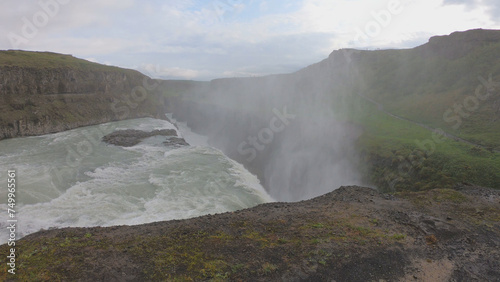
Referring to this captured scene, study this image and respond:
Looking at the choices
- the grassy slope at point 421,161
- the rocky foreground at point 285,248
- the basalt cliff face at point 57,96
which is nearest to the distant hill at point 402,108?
the grassy slope at point 421,161

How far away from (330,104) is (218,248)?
190ft

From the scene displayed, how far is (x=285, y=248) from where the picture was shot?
35.2 feet

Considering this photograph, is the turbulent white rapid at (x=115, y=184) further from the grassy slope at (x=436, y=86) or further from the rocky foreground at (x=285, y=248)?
the grassy slope at (x=436, y=86)

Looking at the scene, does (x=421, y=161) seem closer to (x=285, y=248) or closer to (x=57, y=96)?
(x=285, y=248)

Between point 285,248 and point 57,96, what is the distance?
58818mm

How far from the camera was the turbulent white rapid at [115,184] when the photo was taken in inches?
722

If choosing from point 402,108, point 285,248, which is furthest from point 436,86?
point 285,248

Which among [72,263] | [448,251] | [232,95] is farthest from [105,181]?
[232,95]

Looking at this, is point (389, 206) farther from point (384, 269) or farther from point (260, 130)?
point (260, 130)

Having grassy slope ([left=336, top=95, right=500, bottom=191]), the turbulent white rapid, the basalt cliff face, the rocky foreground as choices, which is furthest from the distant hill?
the basalt cliff face

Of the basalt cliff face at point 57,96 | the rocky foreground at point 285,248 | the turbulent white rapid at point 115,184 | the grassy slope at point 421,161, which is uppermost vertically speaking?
the basalt cliff face at point 57,96

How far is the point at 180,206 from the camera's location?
20375mm

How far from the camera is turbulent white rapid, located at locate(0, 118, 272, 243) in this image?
18328mm

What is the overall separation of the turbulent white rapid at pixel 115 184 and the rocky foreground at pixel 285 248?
6191mm
